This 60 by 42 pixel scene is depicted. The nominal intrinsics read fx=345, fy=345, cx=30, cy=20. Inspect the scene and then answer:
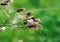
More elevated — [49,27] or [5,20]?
[5,20]

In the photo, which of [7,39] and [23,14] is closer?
[23,14]

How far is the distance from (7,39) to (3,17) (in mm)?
1608

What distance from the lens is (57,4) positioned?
5.34 metres

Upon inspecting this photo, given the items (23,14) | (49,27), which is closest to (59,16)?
(49,27)

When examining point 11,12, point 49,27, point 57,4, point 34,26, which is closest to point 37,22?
point 34,26

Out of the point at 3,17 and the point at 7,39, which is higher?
the point at 3,17

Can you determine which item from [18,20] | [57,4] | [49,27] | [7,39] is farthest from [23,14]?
[57,4]

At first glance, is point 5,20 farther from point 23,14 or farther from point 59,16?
point 59,16

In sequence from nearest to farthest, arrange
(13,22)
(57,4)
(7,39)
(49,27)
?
(13,22)
(7,39)
(49,27)
(57,4)

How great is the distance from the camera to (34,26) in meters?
2.23

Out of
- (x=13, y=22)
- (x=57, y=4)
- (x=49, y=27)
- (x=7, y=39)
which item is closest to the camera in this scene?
(x=13, y=22)

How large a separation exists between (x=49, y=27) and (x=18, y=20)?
7.61 feet

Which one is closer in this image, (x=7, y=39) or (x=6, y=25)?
(x=6, y=25)

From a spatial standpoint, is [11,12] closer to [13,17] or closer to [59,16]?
[13,17]
